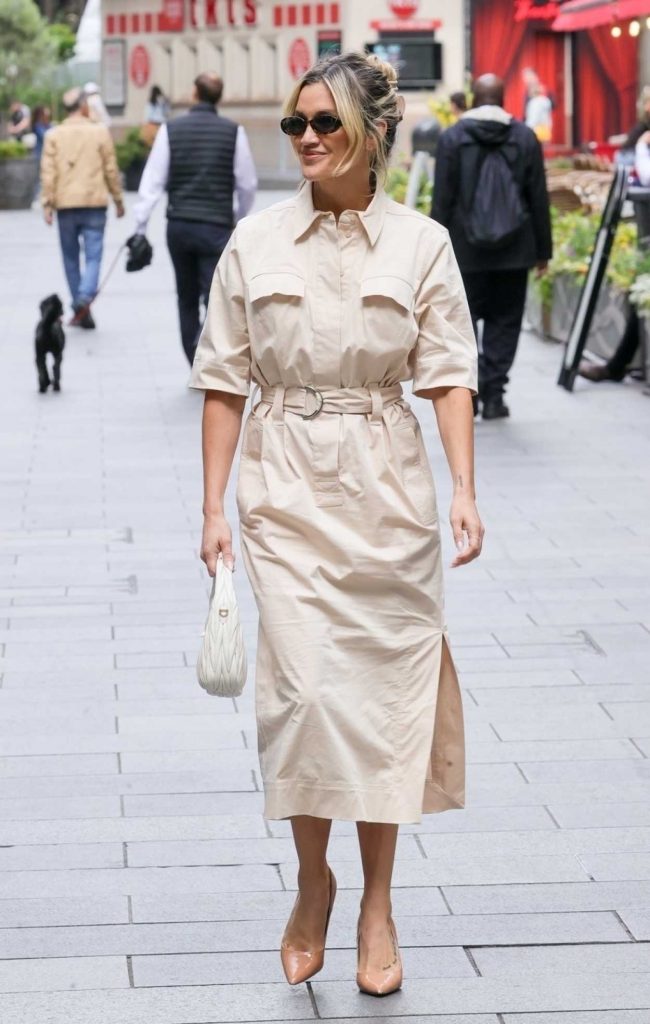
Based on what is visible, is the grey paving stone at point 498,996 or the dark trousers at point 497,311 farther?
the dark trousers at point 497,311

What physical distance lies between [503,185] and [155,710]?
5411 millimetres

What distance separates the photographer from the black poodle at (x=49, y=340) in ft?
38.0

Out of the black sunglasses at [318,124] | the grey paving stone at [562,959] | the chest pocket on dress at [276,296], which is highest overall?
the black sunglasses at [318,124]

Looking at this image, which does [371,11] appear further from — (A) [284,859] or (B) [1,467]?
(A) [284,859]

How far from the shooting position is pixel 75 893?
4062 millimetres

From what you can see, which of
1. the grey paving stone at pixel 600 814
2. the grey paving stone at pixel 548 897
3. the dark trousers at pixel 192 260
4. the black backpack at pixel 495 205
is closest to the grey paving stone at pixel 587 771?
the grey paving stone at pixel 600 814

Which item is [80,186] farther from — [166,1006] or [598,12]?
[166,1006]

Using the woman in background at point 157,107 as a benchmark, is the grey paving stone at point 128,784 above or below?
above

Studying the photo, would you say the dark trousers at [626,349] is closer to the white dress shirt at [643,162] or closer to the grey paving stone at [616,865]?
the white dress shirt at [643,162]

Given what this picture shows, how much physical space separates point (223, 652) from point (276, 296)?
66 centimetres

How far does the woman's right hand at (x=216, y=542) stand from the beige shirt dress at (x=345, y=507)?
40 millimetres

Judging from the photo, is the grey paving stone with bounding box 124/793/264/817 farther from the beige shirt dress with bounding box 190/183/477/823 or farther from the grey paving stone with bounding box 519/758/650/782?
the beige shirt dress with bounding box 190/183/477/823

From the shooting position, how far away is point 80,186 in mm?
15031

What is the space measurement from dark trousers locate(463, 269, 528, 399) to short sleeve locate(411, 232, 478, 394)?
6.72 metres
